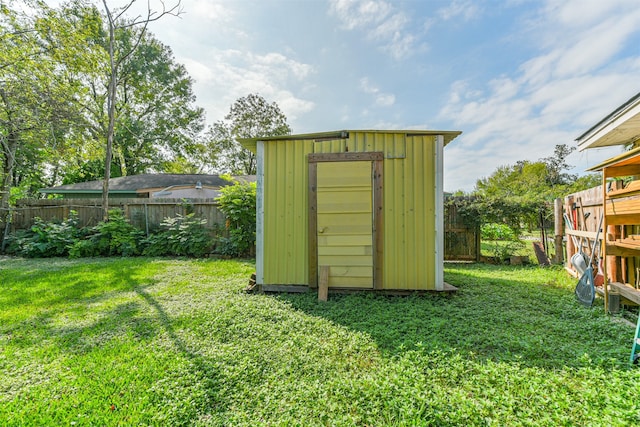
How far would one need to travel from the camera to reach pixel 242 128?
17828 mm

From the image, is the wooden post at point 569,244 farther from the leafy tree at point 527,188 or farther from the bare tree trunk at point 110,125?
the bare tree trunk at point 110,125

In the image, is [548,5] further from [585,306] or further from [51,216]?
[51,216]

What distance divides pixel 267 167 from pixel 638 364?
4043mm

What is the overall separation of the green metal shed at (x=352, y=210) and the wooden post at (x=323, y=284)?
0.16 feet

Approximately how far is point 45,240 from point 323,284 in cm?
819

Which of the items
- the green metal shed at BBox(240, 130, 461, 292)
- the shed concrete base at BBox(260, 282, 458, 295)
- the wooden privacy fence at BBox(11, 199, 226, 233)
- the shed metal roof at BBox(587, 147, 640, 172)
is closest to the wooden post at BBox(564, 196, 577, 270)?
the shed metal roof at BBox(587, 147, 640, 172)

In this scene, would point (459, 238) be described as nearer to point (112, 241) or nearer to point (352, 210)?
point (352, 210)

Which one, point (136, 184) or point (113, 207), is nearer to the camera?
point (113, 207)

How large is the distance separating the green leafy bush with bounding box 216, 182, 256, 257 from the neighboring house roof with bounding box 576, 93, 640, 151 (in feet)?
20.2

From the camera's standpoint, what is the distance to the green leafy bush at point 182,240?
21.8ft

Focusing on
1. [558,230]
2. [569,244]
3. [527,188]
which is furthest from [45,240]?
[527,188]

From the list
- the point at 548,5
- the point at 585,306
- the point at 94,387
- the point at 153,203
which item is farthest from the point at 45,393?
the point at 548,5

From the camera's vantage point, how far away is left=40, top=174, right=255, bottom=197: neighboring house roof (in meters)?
11.2

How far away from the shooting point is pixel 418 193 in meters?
3.50
